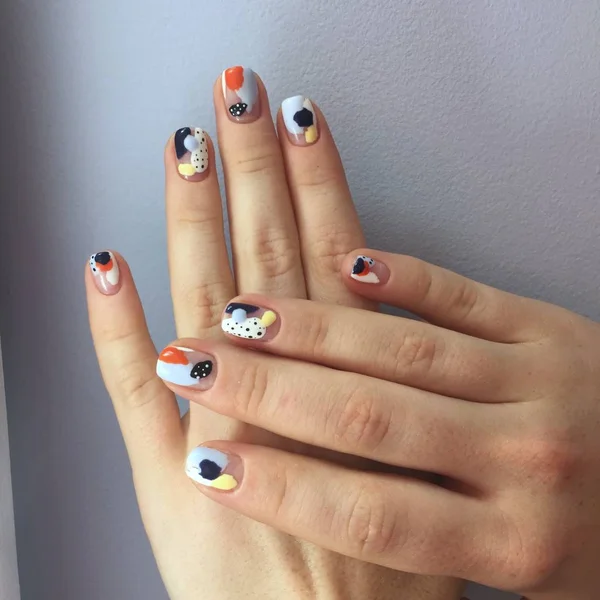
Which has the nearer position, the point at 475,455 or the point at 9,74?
the point at 475,455

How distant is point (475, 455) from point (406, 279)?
Result: 17 centimetres

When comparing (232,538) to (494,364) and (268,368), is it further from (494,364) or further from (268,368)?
(494,364)

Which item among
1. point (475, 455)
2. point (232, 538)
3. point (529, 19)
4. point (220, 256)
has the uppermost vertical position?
point (529, 19)

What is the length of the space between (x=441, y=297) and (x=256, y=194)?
0.21 meters

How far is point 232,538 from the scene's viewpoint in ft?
2.10

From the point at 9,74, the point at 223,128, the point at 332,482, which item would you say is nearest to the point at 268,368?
the point at 332,482

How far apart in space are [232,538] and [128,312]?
24 cm

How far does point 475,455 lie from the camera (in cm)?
60

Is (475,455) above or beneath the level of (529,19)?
beneath

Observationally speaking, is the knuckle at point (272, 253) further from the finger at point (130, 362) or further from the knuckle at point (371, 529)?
the knuckle at point (371, 529)

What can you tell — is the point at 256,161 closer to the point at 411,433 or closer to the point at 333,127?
the point at 333,127

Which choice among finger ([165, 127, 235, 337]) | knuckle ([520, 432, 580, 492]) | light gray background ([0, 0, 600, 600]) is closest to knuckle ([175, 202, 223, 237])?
finger ([165, 127, 235, 337])

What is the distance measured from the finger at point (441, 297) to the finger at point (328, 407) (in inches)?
3.7

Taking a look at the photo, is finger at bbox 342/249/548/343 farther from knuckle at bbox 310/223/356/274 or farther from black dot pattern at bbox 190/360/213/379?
black dot pattern at bbox 190/360/213/379
